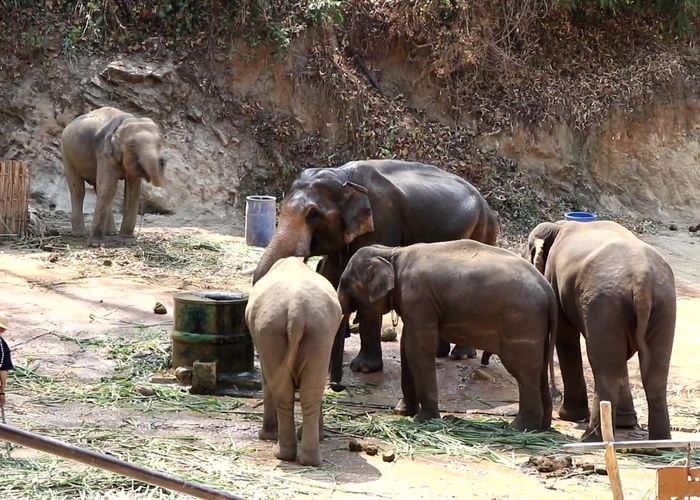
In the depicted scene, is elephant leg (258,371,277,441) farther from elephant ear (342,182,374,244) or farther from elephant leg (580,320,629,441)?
elephant ear (342,182,374,244)

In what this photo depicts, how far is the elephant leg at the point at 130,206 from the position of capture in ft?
46.7

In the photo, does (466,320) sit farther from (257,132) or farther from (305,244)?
(257,132)

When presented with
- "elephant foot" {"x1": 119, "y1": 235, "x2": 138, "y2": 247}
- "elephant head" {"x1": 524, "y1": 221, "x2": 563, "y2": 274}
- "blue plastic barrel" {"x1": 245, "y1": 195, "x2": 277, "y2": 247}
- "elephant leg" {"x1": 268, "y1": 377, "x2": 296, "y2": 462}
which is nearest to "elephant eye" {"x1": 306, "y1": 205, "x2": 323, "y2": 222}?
"elephant head" {"x1": 524, "y1": 221, "x2": 563, "y2": 274}

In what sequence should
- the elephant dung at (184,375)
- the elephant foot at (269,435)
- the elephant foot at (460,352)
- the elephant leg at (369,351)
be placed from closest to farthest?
the elephant foot at (269,435) → the elephant dung at (184,375) → the elephant leg at (369,351) → the elephant foot at (460,352)

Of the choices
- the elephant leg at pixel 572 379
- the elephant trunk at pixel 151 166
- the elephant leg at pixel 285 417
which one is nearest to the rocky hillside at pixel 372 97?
the elephant trunk at pixel 151 166

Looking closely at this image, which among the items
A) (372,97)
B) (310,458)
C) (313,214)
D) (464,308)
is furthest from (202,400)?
(372,97)

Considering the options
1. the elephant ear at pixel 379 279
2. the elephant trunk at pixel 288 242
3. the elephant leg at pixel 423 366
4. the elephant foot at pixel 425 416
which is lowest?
the elephant foot at pixel 425 416

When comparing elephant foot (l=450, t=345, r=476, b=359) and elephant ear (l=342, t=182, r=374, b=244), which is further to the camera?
elephant foot (l=450, t=345, r=476, b=359)

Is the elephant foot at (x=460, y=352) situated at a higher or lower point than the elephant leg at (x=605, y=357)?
lower

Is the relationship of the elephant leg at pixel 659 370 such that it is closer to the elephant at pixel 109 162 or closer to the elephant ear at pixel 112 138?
the elephant at pixel 109 162

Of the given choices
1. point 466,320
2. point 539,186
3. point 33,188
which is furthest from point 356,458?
point 539,186

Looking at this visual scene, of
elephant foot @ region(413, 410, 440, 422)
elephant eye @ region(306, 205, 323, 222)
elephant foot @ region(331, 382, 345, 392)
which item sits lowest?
elephant foot @ region(331, 382, 345, 392)

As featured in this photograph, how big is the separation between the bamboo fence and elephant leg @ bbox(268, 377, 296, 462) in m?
7.90

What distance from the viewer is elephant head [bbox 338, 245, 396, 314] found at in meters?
7.91
